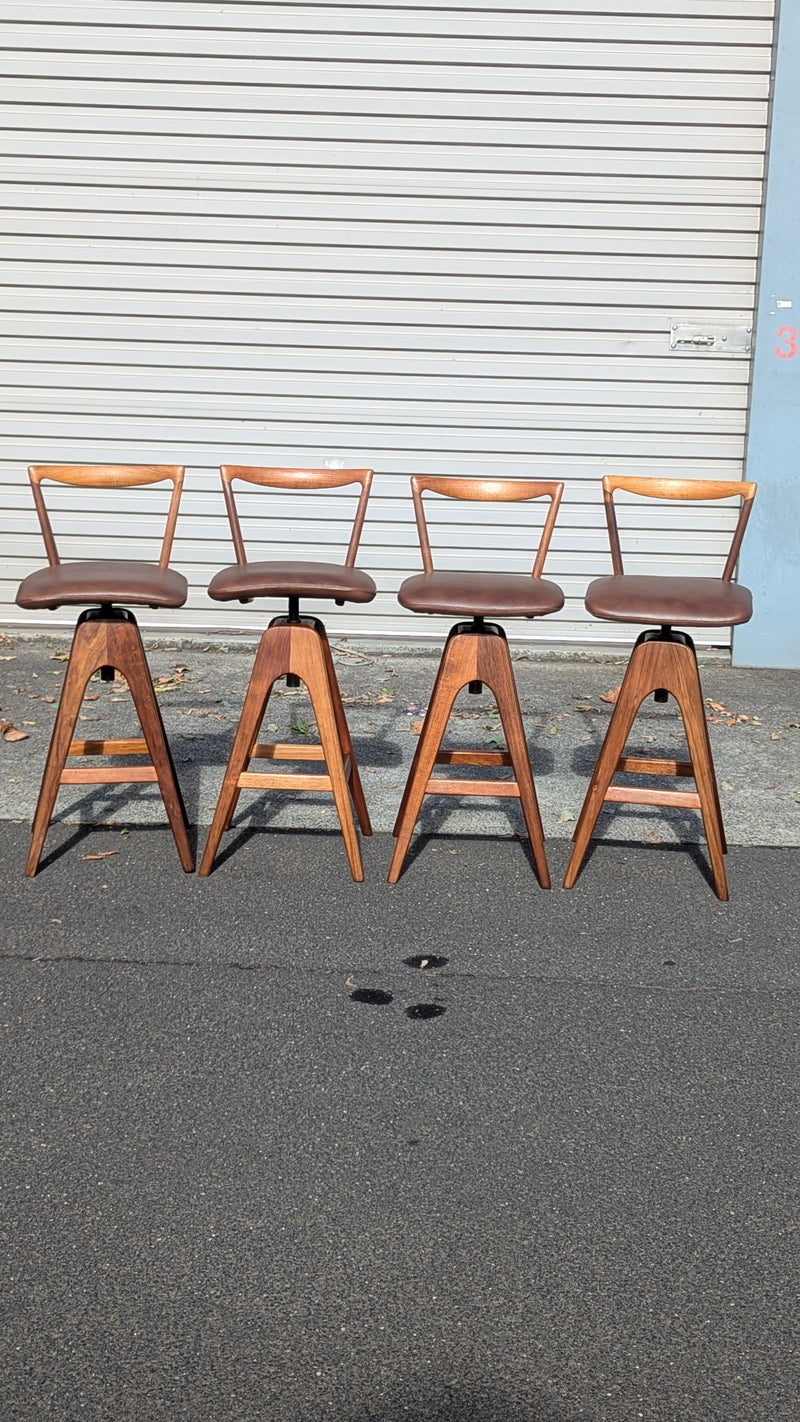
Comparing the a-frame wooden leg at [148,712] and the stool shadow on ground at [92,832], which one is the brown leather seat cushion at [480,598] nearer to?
the a-frame wooden leg at [148,712]

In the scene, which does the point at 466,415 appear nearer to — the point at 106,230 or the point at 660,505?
the point at 660,505

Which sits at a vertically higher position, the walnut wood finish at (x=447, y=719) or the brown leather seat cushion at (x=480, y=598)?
the brown leather seat cushion at (x=480, y=598)

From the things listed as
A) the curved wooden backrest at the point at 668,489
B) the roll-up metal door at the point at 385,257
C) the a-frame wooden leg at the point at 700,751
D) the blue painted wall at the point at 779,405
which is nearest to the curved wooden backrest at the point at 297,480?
the curved wooden backrest at the point at 668,489

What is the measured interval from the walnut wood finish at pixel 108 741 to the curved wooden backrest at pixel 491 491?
3.48ft

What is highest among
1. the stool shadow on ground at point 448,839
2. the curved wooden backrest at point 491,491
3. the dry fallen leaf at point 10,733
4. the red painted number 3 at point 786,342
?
the red painted number 3 at point 786,342

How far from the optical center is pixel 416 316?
311 inches

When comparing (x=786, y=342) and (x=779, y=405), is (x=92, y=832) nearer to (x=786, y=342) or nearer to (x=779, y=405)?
(x=779, y=405)

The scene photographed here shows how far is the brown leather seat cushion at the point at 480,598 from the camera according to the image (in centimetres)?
459

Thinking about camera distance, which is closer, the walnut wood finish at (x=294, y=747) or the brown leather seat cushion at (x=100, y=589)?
the brown leather seat cushion at (x=100, y=589)

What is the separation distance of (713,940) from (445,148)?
4.96 m

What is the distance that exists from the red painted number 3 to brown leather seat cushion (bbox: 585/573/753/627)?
132 inches

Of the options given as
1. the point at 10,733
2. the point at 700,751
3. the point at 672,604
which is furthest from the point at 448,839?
the point at 10,733

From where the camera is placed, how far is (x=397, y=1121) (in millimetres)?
3416

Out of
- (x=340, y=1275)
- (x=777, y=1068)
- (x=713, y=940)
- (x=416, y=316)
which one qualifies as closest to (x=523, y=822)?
(x=713, y=940)
